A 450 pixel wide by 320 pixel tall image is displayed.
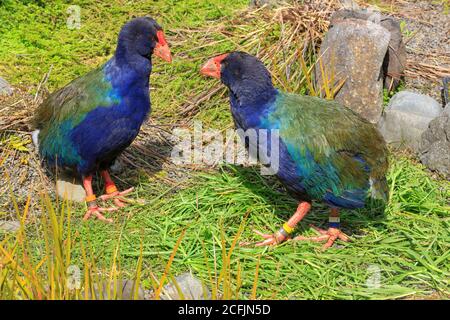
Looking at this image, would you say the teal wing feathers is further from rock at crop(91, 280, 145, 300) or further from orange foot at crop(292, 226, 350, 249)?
rock at crop(91, 280, 145, 300)

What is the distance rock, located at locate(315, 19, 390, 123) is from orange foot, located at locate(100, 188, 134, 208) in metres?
1.92

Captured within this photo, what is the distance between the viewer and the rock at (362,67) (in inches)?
218

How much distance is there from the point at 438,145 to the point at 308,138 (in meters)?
1.51

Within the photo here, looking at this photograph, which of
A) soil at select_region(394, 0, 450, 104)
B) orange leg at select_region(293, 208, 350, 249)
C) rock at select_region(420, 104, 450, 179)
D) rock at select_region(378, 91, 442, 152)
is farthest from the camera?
soil at select_region(394, 0, 450, 104)

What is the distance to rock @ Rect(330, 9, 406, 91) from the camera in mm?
5852

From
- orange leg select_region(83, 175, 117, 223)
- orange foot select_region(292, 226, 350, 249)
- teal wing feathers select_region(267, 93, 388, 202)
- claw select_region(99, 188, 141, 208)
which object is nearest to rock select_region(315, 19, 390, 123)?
teal wing feathers select_region(267, 93, 388, 202)

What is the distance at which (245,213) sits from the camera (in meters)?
4.54

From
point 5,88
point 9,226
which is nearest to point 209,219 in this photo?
point 9,226

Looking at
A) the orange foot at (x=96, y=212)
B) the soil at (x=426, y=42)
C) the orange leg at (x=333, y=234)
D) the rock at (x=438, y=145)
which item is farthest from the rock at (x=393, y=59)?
the orange foot at (x=96, y=212)

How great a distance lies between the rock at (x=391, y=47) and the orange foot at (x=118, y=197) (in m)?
2.36

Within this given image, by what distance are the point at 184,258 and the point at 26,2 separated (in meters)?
4.16

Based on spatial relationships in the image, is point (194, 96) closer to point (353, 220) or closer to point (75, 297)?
point (353, 220)

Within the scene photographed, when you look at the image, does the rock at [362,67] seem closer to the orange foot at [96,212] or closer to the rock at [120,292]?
the orange foot at [96,212]

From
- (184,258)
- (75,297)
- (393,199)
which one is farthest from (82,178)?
(393,199)
